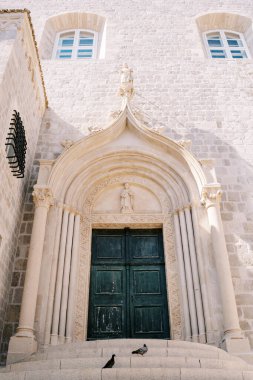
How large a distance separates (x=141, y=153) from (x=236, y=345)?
424cm

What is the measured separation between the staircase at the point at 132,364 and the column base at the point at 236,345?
18.0 inches

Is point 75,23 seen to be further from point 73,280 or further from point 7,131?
point 73,280

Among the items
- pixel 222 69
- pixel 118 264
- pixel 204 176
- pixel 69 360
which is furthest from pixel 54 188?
pixel 222 69

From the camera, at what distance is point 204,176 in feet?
25.3

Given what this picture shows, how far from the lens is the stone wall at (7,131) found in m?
6.47

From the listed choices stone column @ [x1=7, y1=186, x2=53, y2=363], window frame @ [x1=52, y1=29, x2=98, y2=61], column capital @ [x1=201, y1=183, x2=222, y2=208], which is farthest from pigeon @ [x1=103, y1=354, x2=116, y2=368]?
window frame @ [x1=52, y1=29, x2=98, y2=61]

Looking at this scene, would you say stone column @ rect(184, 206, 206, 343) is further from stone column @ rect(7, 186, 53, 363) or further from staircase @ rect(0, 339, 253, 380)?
stone column @ rect(7, 186, 53, 363)

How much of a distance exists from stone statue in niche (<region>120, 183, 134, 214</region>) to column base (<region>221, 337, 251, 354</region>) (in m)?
3.14

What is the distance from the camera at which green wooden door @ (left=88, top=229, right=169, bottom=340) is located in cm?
697

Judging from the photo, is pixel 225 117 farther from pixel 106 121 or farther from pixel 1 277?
pixel 1 277

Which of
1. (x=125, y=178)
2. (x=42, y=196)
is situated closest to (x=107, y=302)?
(x=42, y=196)

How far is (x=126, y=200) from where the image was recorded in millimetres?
8117

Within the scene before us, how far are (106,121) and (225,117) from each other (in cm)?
282

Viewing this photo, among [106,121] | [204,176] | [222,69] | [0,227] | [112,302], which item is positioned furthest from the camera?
[222,69]
